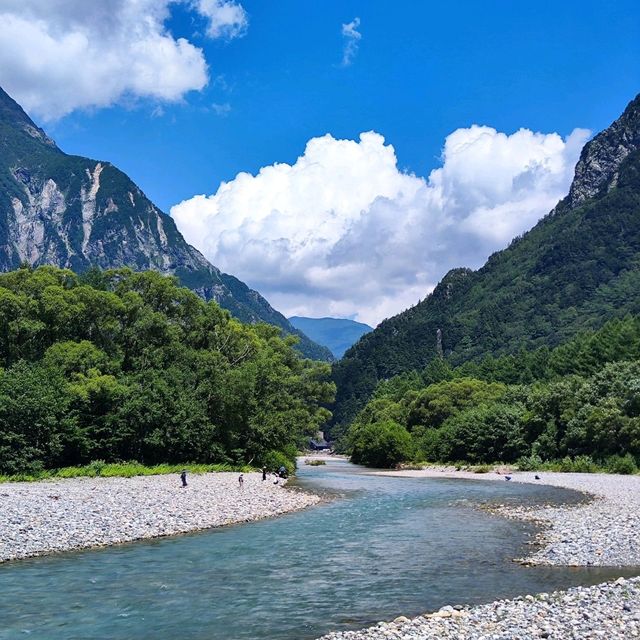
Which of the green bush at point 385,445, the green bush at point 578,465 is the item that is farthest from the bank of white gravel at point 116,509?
the green bush at point 385,445

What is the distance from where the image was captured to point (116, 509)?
1251 inches

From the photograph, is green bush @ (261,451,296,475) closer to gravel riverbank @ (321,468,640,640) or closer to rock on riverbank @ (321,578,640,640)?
gravel riverbank @ (321,468,640,640)

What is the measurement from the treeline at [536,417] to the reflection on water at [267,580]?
41.9 meters

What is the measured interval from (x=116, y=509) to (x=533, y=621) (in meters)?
23.5

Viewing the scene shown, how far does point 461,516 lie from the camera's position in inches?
1384

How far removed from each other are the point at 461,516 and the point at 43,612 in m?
24.7

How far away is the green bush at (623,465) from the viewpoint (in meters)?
61.4

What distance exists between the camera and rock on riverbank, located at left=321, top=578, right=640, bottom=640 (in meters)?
13.4

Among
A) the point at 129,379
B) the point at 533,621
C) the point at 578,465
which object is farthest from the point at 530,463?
the point at 533,621

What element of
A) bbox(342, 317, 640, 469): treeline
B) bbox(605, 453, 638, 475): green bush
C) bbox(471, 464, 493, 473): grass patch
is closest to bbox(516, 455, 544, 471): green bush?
bbox(342, 317, 640, 469): treeline

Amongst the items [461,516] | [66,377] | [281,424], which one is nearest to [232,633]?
[461,516]

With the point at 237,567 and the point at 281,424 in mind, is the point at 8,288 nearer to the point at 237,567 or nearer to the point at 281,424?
the point at 281,424

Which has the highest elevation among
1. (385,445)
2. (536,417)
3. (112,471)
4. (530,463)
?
(536,417)

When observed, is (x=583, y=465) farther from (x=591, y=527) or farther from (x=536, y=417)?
(x=591, y=527)
